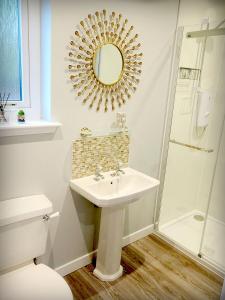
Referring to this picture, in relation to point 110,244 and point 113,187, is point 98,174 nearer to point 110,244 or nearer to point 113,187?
Answer: point 113,187

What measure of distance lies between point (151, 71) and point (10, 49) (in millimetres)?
1052

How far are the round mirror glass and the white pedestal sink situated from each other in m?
0.70

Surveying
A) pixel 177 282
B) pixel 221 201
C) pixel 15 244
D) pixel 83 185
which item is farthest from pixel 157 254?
pixel 15 244

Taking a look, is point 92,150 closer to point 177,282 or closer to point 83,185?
point 83,185

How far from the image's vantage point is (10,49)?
148 cm

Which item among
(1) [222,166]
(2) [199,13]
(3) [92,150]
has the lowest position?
(1) [222,166]

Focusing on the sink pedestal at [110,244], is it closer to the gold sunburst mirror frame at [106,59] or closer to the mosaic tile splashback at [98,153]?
the mosaic tile splashback at [98,153]

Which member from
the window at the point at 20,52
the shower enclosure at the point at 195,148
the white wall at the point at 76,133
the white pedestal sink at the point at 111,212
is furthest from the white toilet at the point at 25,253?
the shower enclosure at the point at 195,148

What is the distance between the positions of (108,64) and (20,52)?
56 centimetres

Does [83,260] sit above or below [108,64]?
below

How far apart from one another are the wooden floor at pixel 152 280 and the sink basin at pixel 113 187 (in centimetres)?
66

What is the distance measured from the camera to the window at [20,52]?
4.74 ft

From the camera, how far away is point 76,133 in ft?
5.76

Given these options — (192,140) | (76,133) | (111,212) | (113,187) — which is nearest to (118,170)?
(113,187)
